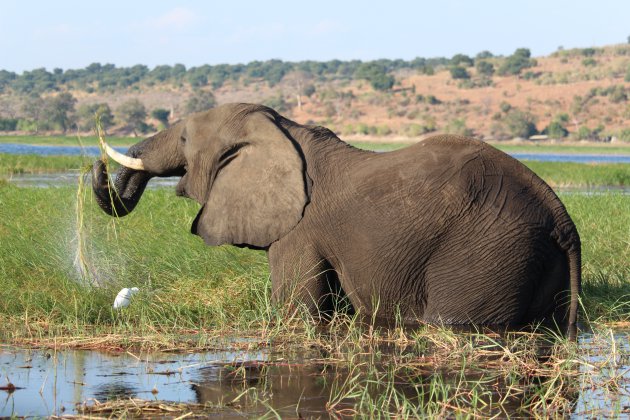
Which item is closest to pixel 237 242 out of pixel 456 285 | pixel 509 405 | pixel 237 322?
pixel 237 322

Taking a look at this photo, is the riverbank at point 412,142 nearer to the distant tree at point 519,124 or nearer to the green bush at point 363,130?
the distant tree at point 519,124

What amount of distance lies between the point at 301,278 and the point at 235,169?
2.77 ft

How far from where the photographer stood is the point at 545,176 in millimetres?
26875

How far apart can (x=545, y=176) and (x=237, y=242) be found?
2045 centimetres

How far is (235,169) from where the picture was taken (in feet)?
24.1

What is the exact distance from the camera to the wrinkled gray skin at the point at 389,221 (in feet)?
22.4

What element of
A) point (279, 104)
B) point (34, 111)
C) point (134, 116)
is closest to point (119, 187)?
point (134, 116)

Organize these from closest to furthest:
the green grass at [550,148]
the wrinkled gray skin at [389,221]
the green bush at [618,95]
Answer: the wrinkled gray skin at [389,221], the green grass at [550,148], the green bush at [618,95]

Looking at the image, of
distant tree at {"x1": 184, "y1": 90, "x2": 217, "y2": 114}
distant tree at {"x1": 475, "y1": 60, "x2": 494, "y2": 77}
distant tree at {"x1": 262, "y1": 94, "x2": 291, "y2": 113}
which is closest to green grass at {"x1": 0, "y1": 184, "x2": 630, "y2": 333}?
distant tree at {"x1": 262, "y1": 94, "x2": 291, "y2": 113}

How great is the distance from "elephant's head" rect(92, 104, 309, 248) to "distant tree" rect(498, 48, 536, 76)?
78.7 m

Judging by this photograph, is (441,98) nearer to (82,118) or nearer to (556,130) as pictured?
(556,130)

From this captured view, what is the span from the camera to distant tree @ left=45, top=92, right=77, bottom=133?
71562mm

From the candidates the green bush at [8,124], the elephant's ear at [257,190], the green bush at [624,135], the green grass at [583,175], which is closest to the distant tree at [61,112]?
the green bush at [8,124]

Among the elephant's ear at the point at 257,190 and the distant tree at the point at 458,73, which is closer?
the elephant's ear at the point at 257,190
